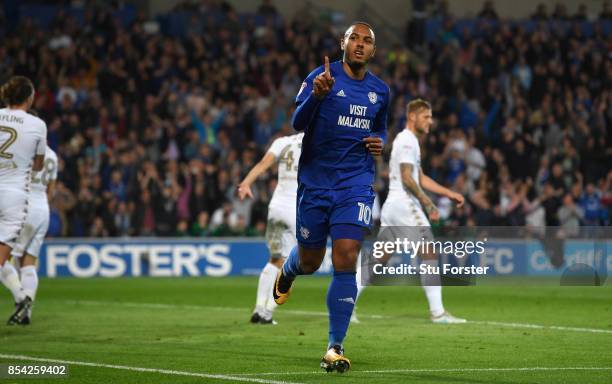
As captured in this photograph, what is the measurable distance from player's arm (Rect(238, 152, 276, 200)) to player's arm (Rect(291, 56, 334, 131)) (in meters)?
3.17

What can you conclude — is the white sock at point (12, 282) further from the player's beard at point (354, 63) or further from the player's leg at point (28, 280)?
the player's beard at point (354, 63)

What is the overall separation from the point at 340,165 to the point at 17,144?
4.27m

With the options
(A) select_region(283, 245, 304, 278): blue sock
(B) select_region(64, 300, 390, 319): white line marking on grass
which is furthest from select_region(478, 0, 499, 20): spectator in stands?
(A) select_region(283, 245, 304, 278): blue sock

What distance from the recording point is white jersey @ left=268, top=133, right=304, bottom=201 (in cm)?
1365

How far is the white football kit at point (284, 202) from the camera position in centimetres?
1369

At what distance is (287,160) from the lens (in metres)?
13.8

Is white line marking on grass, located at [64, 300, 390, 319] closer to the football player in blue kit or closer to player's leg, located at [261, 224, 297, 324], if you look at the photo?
player's leg, located at [261, 224, 297, 324]

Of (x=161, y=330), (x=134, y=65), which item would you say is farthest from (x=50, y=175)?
(x=134, y=65)

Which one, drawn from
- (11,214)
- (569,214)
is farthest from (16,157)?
(569,214)

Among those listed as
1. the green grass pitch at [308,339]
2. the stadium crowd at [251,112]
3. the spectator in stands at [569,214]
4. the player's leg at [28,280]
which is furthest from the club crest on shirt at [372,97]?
the spectator in stands at [569,214]

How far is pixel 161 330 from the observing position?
42.0ft

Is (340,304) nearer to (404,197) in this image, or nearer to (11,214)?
(11,214)

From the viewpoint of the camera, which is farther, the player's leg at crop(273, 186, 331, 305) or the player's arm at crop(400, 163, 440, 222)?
the player's arm at crop(400, 163, 440, 222)

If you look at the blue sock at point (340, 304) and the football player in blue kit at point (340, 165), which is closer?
the blue sock at point (340, 304)
